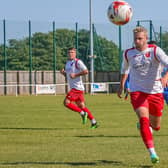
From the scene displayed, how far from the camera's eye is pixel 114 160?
10328 millimetres

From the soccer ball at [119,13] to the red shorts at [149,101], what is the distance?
16.2 ft

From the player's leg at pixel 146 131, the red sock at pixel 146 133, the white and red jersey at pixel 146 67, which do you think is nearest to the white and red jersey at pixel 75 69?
the white and red jersey at pixel 146 67

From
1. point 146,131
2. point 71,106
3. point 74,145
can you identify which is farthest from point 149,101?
point 71,106

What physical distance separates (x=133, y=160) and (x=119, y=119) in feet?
35.8

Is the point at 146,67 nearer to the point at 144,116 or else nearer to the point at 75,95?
the point at 144,116

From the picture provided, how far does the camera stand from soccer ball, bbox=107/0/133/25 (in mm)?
14992

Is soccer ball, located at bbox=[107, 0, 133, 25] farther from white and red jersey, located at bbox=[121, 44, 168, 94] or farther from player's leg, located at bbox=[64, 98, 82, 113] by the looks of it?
white and red jersey, located at bbox=[121, 44, 168, 94]

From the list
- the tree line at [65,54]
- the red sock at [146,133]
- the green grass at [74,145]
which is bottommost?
the green grass at [74,145]

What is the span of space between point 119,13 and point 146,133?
19.0 ft

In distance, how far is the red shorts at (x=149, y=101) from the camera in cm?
1009

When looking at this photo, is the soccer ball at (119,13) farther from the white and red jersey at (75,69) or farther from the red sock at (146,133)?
the red sock at (146,133)

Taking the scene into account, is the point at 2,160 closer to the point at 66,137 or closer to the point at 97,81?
the point at 66,137

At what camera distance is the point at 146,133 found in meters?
9.70

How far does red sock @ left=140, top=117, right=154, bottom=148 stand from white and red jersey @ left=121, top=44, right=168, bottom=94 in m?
0.63
